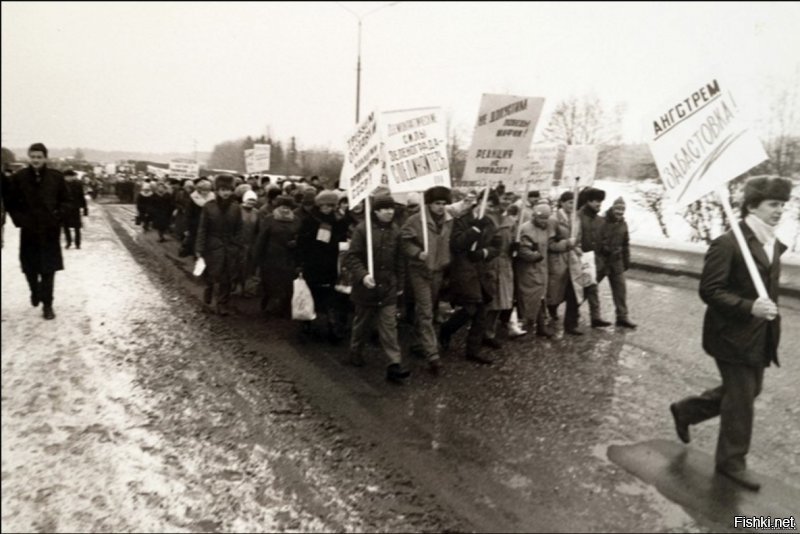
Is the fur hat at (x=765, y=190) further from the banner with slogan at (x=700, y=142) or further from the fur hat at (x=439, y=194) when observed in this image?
the fur hat at (x=439, y=194)

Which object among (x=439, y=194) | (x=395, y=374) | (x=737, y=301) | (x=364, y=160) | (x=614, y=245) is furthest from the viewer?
(x=614, y=245)

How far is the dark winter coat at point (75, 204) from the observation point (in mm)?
3184

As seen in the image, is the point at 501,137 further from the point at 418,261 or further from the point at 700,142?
the point at 700,142

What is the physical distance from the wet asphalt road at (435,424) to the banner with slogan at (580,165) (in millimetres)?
2638

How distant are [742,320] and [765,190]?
2.69 ft

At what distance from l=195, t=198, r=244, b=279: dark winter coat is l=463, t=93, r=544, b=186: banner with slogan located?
306 centimetres

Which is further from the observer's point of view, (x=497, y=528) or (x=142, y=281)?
(x=142, y=281)

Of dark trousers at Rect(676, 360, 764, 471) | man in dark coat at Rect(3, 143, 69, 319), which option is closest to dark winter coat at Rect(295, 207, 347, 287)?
man in dark coat at Rect(3, 143, 69, 319)

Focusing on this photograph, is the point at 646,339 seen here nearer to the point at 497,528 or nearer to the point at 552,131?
the point at 497,528

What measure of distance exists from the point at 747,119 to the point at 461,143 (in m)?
32.7

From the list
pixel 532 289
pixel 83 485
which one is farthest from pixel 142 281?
pixel 532 289

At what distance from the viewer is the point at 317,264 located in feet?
23.9

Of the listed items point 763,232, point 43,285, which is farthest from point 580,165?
point 43,285

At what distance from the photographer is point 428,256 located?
6402mm
